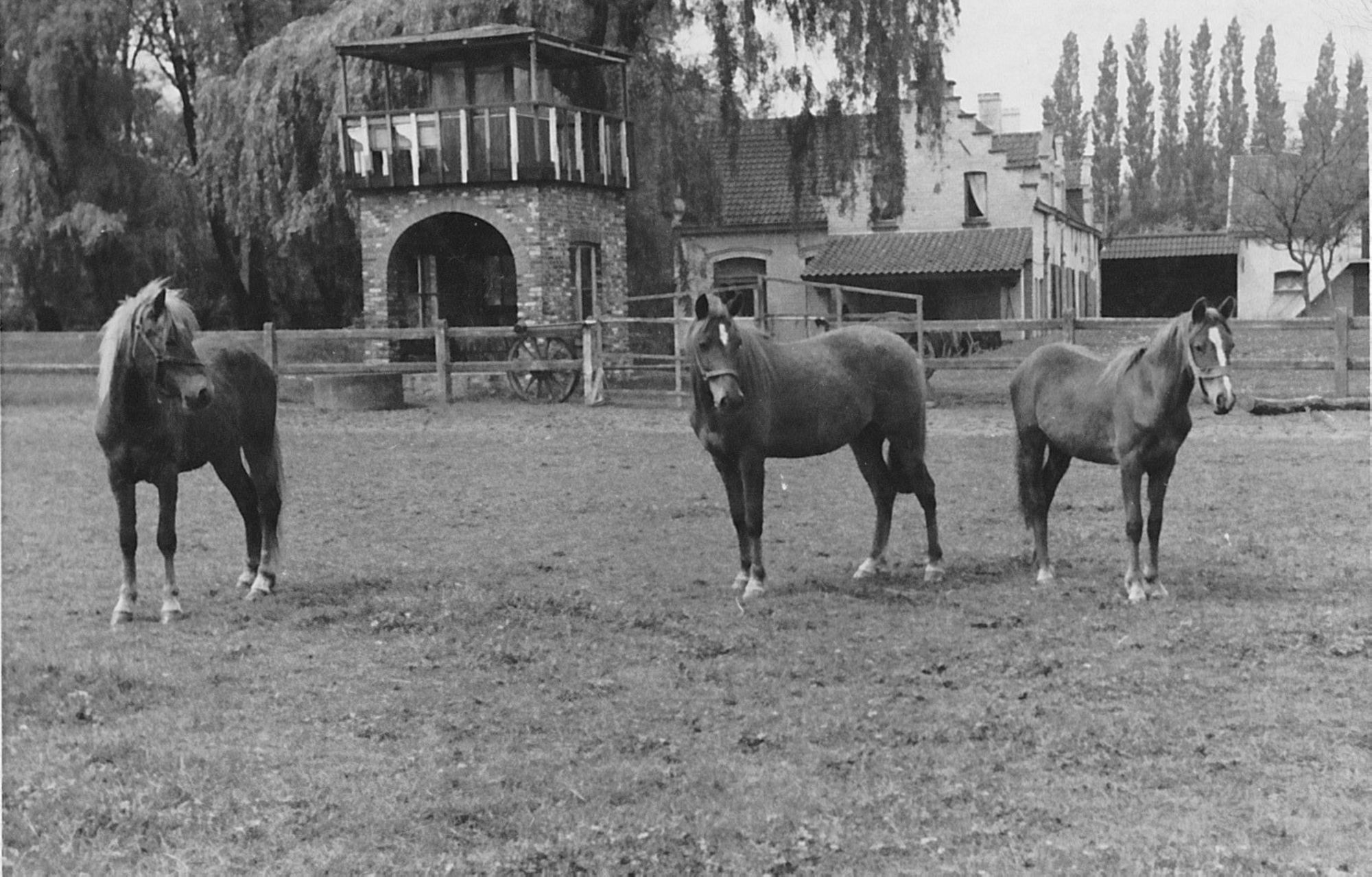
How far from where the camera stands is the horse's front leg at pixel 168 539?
23.8ft

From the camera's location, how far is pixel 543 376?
17750 mm

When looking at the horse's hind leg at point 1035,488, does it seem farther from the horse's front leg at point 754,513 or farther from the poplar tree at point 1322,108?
the poplar tree at point 1322,108

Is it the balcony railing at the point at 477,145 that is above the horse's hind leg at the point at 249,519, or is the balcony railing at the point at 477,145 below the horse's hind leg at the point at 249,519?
above

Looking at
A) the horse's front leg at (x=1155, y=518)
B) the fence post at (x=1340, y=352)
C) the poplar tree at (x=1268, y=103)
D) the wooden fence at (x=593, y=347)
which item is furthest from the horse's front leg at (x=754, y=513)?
the fence post at (x=1340, y=352)

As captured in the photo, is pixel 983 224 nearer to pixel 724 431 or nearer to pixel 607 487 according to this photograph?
pixel 607 487

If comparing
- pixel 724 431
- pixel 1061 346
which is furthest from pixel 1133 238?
pixel 724 431

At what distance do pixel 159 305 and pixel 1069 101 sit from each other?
15.5ft

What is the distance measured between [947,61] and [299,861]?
513 inches

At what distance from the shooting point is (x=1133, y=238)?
300 inches

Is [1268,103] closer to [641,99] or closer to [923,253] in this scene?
[923,253]

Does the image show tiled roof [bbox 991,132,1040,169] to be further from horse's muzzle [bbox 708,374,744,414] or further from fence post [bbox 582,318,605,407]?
fence post [bbox 582,318,605,407]

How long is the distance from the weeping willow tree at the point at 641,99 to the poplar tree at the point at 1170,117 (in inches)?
256

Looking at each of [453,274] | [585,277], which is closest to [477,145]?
[585,277]

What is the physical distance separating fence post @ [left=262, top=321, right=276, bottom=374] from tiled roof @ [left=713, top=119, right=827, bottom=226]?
43.2 ft
